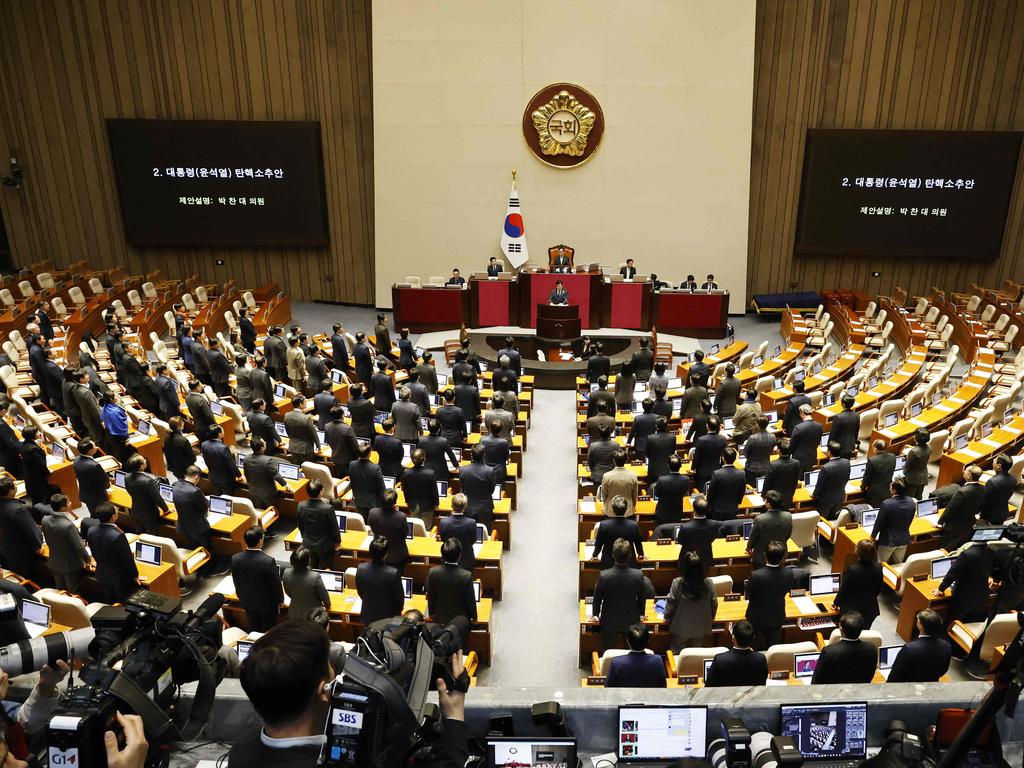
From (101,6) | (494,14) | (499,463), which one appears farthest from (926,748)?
(101,6)

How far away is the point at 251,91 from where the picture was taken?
1789 centimetres

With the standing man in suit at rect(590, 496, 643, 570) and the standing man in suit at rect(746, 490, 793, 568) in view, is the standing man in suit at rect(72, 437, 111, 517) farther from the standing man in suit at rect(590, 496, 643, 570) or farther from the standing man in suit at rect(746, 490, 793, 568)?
the standing man in suit at rect(746, 490, 793, 568)

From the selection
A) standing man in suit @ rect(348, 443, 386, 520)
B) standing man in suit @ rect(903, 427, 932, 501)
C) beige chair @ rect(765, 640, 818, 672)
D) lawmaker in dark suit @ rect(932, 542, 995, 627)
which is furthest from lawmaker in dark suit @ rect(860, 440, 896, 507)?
standing man in suit @ rect(348, 443, 386, 520)

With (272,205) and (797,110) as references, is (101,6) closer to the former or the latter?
(272,205)

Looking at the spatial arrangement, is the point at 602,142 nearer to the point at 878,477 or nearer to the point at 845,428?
the point at 845,428

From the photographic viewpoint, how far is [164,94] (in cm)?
1795

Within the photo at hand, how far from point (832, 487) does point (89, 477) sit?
7176mm

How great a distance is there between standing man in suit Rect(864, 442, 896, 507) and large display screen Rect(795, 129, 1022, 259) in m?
11.3

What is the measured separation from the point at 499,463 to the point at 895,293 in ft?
Answer: 43.3

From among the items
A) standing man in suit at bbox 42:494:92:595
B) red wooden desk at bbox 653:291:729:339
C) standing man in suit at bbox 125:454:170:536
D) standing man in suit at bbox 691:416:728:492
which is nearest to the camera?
standing man in suit at bbox 42:494:92:595

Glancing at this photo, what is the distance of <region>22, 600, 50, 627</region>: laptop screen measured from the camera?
522 cm

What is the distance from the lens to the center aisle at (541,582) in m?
6.27

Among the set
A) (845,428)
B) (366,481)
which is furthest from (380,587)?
(845,428)

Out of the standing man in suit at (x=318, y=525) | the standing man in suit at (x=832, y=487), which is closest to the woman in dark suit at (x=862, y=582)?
the standing man in suit at (x=832, y=487)
